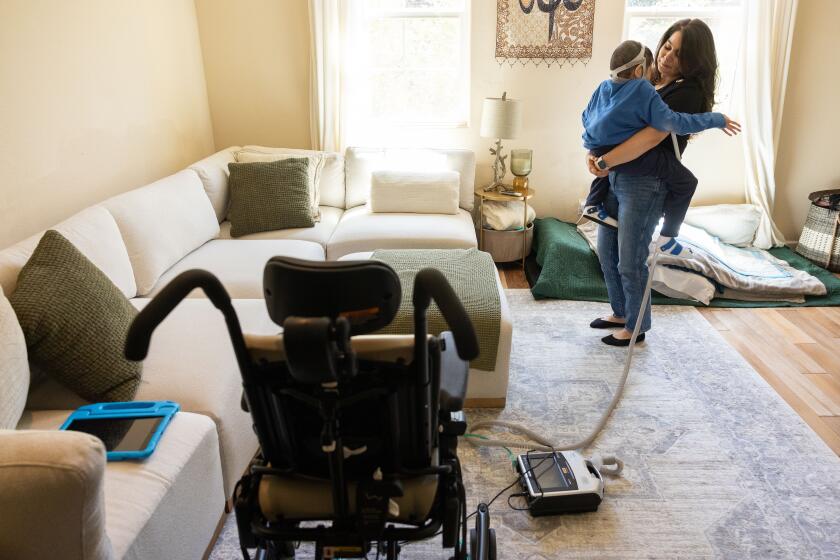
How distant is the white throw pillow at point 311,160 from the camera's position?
3.37 m

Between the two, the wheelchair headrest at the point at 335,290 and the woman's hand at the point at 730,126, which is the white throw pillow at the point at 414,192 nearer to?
the woman's hand at the point at 730,126

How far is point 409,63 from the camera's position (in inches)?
154

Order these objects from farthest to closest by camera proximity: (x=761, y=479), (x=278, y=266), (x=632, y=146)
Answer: (x=632, y=146) < (x=761, y=479) < (x=278, y=266)

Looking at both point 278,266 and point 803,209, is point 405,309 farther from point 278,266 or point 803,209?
point 803,209

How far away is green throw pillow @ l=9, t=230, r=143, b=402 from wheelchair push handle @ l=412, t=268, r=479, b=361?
3.38ft

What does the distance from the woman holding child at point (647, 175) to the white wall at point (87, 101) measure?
235cm

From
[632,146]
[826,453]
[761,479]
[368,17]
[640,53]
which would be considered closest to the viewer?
[761,479]

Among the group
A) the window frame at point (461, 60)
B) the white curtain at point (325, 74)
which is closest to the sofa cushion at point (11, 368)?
the white curtain at point (325, 74)

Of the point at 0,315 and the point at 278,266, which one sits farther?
the point at 0,315

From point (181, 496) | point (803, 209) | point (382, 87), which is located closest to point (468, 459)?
point (181, 496)

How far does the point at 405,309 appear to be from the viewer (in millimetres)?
2160

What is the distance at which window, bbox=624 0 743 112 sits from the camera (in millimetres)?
3748

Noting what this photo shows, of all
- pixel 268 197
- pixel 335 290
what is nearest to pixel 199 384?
pixel 335 290

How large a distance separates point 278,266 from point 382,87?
11.0ft
